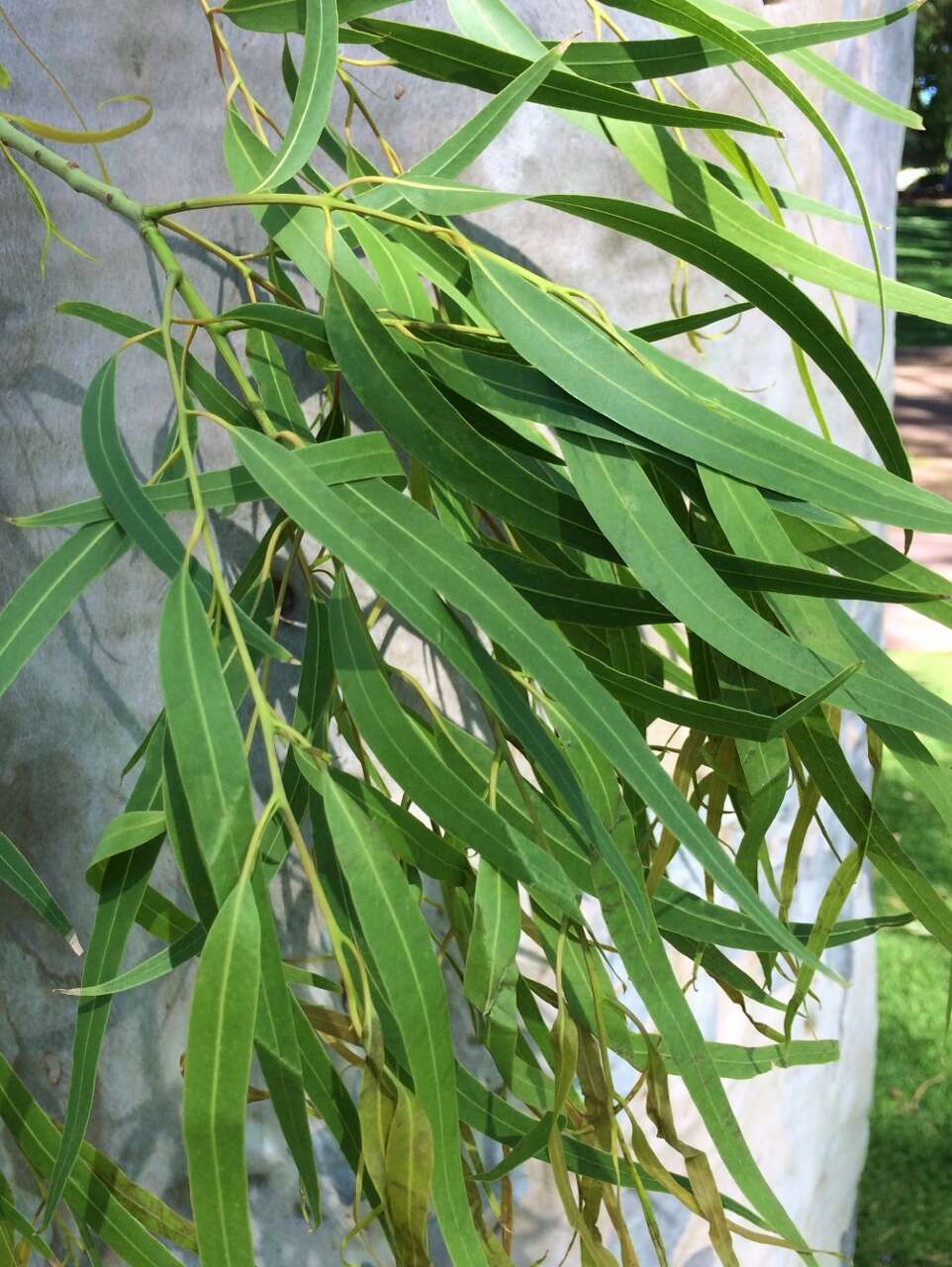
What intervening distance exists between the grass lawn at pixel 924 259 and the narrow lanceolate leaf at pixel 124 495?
4.94 m

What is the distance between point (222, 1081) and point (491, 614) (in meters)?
0.17

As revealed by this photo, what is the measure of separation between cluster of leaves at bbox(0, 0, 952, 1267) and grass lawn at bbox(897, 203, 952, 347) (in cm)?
483

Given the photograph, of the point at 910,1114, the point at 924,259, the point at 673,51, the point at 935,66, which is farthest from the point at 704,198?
the point at 935,66

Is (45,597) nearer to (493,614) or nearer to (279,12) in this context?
(493,614)

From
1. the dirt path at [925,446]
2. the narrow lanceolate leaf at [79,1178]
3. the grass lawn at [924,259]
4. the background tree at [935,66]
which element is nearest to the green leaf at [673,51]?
the narrow lanceolate leaf at [79,1178]

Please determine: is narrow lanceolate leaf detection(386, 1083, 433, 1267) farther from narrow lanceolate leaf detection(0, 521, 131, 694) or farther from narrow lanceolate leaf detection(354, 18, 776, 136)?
narrow lanceolate leaf detection(354, 18, 776, 136)

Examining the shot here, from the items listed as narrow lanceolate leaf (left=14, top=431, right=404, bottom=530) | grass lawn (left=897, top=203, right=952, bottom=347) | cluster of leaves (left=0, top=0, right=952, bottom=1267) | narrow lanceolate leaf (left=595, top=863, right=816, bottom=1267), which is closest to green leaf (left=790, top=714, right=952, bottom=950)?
cluster of leaves (left=0, top=0, right=952, bottom=1267)

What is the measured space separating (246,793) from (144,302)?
34 cm

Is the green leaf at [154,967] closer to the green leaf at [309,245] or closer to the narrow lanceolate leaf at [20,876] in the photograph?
the narrow lanceolate leaf at [20,876]

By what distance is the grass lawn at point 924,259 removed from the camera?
6.16 m

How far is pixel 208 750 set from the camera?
0.41 metres

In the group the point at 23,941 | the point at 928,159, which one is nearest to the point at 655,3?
the point at 23,941

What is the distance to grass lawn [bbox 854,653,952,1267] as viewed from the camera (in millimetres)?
1439

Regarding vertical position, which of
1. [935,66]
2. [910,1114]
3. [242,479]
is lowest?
[910,1114]
